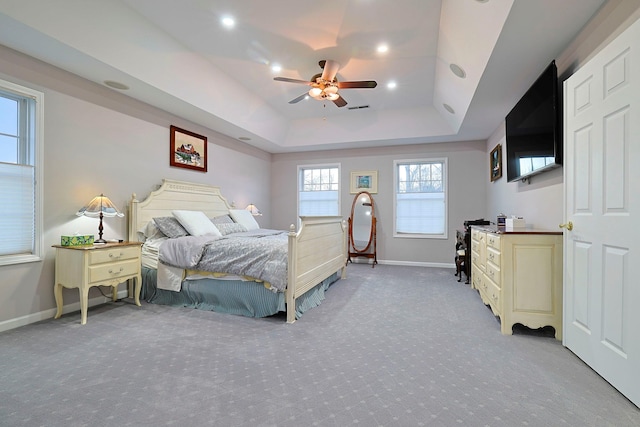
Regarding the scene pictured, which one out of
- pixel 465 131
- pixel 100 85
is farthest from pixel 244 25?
pixel 465 131

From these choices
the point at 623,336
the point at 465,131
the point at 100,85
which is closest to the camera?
the point at 623,336

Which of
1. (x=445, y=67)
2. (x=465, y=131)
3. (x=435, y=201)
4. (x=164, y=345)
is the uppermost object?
(x=445, y=67)

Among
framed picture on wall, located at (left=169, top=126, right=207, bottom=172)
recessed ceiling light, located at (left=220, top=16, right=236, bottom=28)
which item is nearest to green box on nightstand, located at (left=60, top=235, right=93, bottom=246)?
framed picture on wall, located at (left=169, top=126, right=207, bottom=172)

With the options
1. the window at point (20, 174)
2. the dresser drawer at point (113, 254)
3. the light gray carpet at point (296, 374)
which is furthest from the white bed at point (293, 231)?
the window at point (20, 174)

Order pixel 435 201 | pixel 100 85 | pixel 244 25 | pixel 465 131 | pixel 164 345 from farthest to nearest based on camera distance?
pixel 435 201 → pixel 465 131 → pixel 100 85 → pixel 244 25 → pixel 164 345

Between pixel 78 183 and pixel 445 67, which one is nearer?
pixel 78 183

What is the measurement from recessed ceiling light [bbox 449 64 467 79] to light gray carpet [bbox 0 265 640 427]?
2.65 meters

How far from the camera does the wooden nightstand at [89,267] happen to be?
275 cm

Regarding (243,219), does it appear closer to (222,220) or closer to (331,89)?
(222,220)

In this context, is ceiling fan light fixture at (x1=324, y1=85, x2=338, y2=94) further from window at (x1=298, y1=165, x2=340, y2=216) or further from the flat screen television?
window at (x1=298, y1=165, x2=340, y2=216)

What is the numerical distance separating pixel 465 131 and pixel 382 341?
161 inches

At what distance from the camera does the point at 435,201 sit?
6023 millimetres

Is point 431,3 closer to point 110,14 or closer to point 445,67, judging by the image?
point 445,67

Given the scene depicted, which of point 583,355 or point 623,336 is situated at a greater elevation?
point 623,336
